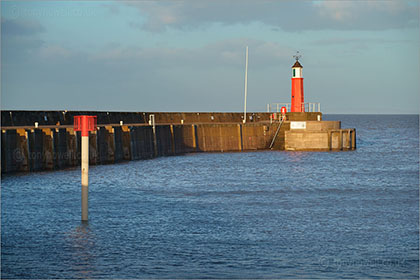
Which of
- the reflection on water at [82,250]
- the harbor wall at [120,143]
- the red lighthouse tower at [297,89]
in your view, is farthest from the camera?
the red lighthouse tower at [297,89]

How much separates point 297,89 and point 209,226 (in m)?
37.4

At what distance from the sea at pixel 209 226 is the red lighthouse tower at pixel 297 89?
20332mm

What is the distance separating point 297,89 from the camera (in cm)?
5488

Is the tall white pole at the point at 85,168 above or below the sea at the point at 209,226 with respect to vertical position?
above

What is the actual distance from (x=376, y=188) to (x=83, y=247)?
16929 millimetres

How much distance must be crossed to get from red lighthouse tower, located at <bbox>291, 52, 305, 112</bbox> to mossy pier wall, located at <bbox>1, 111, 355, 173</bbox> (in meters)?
2.35

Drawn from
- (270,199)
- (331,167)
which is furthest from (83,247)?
(331,167)

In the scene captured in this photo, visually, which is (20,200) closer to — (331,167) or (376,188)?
(376,188)

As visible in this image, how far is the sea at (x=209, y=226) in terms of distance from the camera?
→ 46.5ft

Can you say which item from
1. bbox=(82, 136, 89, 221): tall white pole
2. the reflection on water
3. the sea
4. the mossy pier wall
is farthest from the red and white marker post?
the mossy pier wall

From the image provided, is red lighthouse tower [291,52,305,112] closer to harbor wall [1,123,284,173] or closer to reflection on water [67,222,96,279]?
harbor wall [1,123,284,173]

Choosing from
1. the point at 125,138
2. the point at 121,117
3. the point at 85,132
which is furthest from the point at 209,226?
the point at 121,117

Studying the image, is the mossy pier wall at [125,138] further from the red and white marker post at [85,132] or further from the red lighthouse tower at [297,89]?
the red and white marker post at [85,132]

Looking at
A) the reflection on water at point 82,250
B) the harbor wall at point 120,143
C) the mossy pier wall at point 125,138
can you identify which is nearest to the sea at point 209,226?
the reflection on water at point 82,250
